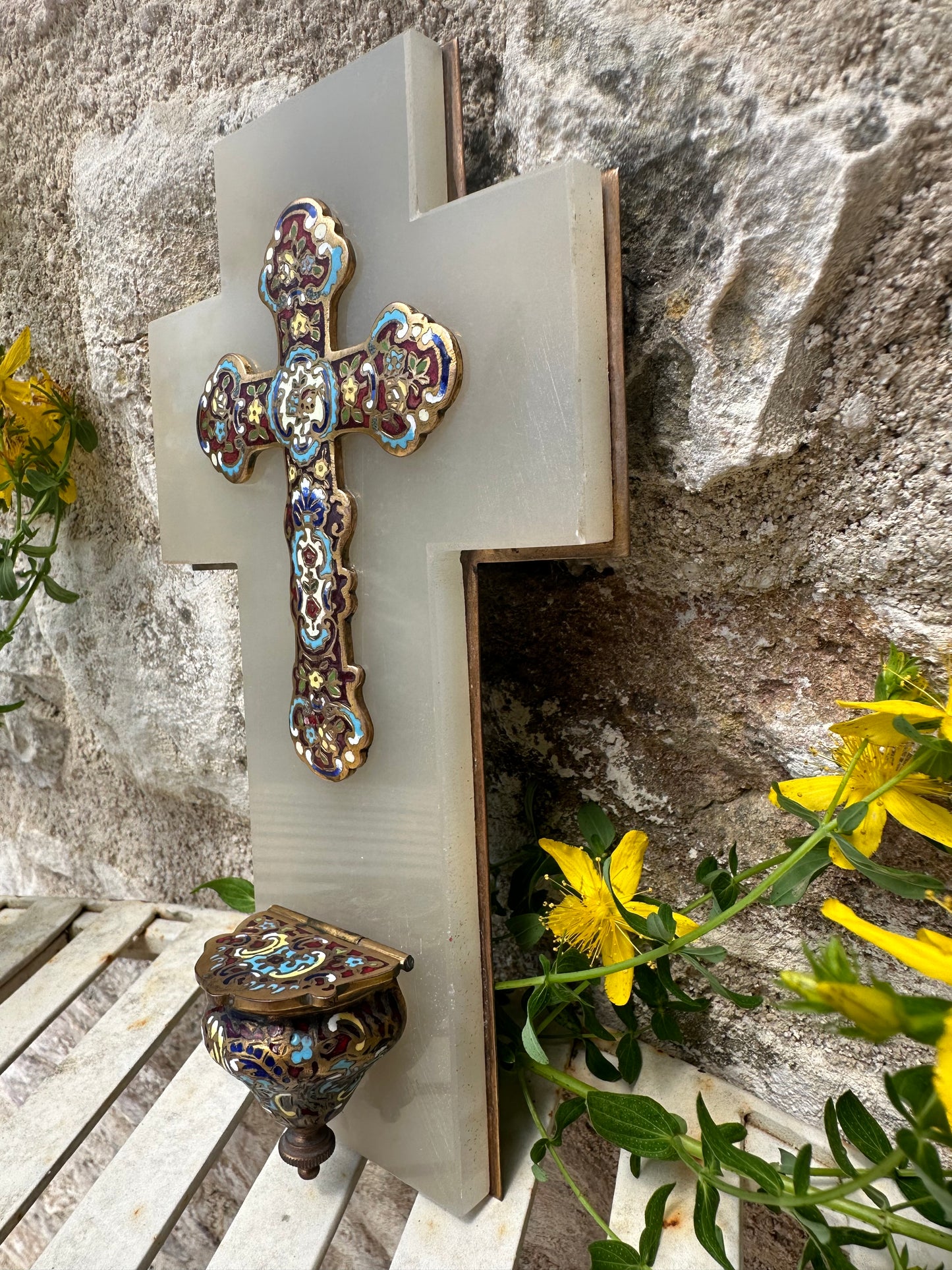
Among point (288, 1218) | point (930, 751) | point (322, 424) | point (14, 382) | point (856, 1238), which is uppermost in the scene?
point (14, 382)

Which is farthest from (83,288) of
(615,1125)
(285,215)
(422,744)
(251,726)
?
(615,1125)

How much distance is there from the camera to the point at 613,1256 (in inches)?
19.6

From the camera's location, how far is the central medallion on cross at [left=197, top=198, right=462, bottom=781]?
22.1 inches

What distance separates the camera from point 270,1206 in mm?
631

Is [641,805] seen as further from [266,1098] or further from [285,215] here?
[285,215]

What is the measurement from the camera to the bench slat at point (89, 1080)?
654mm

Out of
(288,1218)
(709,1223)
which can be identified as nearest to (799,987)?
(709,1223)

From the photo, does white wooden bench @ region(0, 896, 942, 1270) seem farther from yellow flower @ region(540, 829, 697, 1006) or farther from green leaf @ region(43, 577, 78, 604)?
green leaf @ region(43, 577, 78, 604)

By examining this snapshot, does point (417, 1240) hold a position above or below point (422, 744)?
below

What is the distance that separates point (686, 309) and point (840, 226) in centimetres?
10

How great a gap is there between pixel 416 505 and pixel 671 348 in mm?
194

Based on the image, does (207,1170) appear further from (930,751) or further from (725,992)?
(930,751)

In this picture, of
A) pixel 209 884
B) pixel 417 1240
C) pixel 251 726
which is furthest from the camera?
pixel 209 884

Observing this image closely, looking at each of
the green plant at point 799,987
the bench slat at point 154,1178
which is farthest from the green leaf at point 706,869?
the bench slat at point 154,1178
